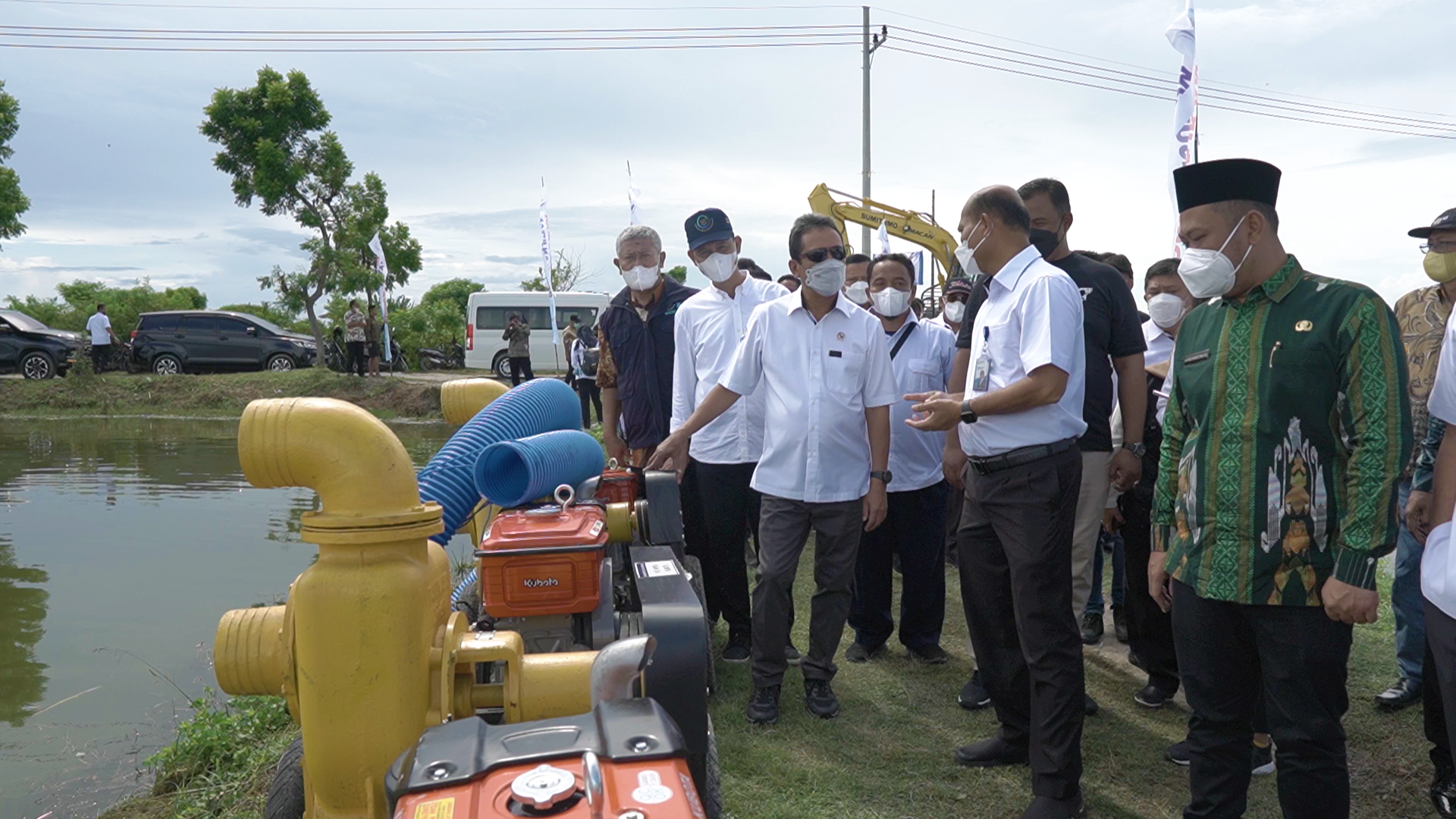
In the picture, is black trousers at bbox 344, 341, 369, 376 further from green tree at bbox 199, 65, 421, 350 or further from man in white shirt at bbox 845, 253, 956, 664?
man in white shirt at bbox 845, 253, 956, 664

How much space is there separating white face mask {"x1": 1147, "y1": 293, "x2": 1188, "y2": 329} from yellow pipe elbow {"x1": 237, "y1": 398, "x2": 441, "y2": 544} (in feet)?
11.3

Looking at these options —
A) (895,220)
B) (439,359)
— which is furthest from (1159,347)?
(439,359)

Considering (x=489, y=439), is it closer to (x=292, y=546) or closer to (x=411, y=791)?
(x=411, y=791)

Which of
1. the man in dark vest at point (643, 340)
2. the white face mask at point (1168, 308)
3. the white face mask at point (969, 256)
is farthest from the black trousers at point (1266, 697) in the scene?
the man in dark vest at point (643, 340)

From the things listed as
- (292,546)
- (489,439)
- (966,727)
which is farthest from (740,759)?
(292,546)

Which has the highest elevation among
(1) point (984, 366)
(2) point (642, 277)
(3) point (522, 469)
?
(2) point (642, 277)

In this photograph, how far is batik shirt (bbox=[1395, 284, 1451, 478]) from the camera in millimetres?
3768

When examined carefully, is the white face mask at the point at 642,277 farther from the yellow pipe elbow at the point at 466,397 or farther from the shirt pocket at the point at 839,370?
the shirt pocket at the point at 839,370

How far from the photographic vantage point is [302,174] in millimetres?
23578

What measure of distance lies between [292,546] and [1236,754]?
7182 millimetres

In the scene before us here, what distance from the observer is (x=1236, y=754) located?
246 cm

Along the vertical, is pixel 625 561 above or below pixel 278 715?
above

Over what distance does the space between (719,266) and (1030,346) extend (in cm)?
206

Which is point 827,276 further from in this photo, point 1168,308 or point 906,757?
point 906,757
